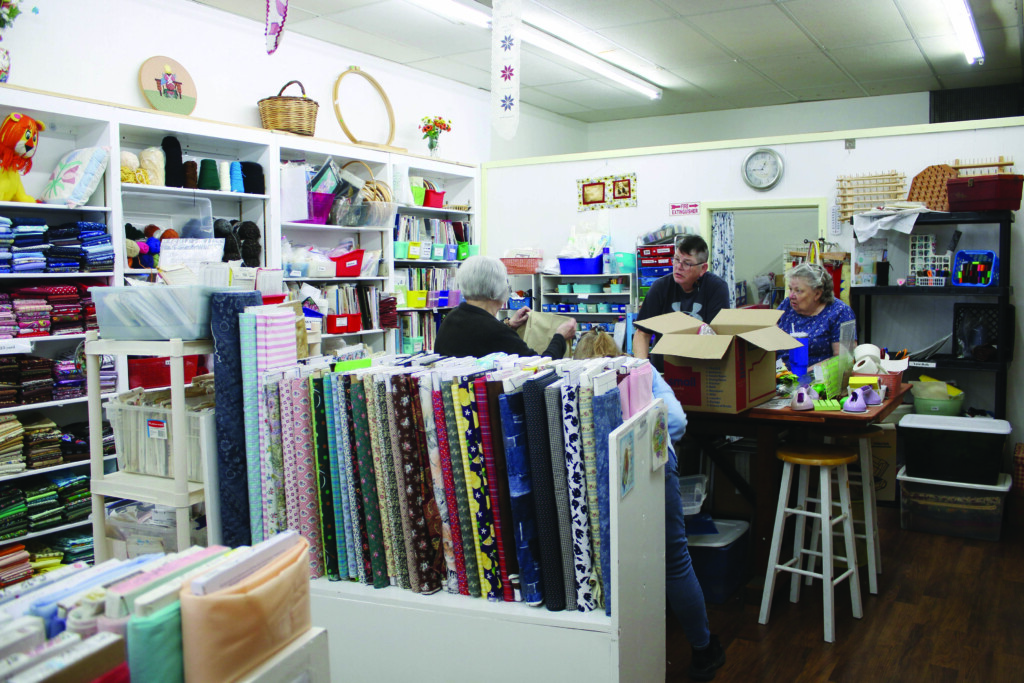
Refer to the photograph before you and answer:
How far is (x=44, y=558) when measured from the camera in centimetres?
385

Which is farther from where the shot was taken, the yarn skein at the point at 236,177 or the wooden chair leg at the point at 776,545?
the yarn skein at the point at 236,177

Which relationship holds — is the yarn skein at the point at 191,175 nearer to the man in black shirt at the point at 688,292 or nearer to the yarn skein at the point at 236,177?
the yarn skein at the point at 236,177

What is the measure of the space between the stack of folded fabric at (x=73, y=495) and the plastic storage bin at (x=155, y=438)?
2.20m

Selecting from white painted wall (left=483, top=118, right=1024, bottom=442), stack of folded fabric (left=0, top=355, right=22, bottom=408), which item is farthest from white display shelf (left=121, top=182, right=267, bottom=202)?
white painted wall (left=483, top=118, right=1024, bottom=442)

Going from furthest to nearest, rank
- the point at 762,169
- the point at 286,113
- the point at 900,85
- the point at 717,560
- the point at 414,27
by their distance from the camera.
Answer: the point at 900,85
the point at 762,169
the point at 414,27
the point at 286,113
the point at 717,560

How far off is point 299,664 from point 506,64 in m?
3.29

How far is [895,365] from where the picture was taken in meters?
3.90

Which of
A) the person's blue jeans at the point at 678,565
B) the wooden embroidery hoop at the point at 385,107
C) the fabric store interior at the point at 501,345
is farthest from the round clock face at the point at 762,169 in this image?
the person's blue jeans at the point at 678,565

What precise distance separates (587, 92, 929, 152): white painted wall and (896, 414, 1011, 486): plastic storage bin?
5.57 meters

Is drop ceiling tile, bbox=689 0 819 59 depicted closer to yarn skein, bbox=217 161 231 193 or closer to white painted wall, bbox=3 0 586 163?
white painted wall, bbox=3 0 586 163

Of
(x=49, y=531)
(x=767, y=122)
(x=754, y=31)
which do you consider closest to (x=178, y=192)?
(x=49, y=531)

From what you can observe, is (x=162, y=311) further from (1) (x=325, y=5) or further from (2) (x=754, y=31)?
(2) (x=754, y=31)

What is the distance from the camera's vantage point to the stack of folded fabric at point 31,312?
3.77m

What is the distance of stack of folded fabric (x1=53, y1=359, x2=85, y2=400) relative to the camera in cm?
397
